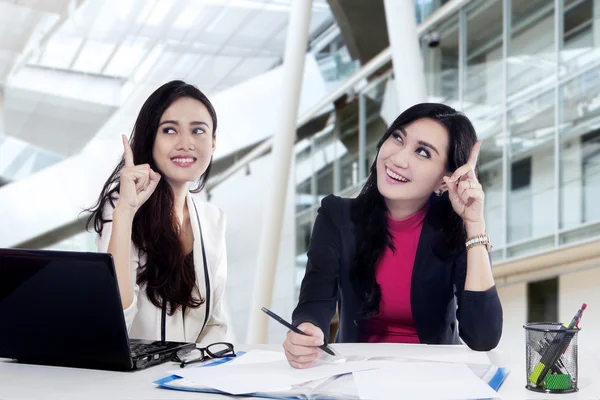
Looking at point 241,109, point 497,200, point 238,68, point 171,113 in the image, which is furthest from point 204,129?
point 238,68

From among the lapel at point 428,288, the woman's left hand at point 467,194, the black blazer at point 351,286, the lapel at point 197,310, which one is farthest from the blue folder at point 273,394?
the lapel at point 197,310

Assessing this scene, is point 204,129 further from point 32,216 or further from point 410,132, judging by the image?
point 32,216

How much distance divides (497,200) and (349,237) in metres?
5.11

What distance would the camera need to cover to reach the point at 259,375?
1.30 meters

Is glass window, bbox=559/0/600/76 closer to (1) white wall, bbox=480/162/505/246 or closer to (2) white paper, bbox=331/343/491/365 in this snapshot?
(1) white wall, bbox=480/162/505/246

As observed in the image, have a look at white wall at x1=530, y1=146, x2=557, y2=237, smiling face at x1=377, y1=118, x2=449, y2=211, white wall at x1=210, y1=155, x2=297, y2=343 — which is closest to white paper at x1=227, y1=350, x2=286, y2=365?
smiling face at x1=377, y1=118, x2=449, y2=211

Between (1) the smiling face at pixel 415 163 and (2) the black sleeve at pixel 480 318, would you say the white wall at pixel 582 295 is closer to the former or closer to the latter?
(1) the smiling face at pixel 415 163

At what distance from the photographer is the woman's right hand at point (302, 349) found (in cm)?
140

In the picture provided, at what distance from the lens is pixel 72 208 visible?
10.7 metres

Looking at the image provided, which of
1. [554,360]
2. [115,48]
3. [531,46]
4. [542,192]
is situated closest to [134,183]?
[554,360]

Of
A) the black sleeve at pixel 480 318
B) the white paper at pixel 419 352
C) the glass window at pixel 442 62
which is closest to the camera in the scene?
the white paper at pixel 419 352

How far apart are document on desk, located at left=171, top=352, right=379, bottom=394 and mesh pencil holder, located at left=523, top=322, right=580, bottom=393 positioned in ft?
1.05

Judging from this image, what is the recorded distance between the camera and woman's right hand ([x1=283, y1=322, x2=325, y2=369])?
1.40 metres

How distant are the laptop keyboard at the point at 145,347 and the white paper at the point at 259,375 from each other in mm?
179
